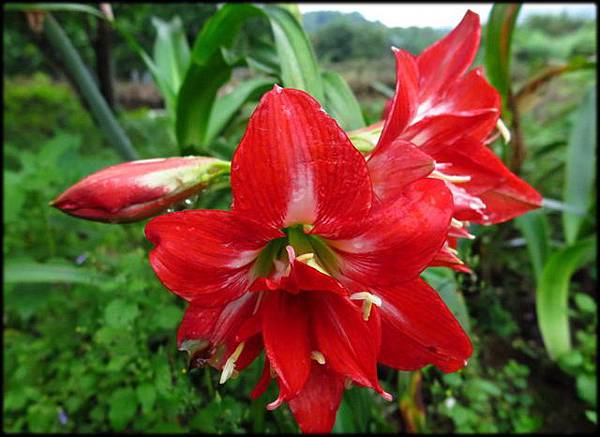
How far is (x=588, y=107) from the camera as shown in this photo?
4.77ft

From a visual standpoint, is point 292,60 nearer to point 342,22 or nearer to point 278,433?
point 278,433

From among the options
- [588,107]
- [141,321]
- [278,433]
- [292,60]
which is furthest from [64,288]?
[588,107]

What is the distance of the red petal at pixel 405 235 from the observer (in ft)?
1.38

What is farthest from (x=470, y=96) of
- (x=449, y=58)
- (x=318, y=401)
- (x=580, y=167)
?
(x=580, y=167)

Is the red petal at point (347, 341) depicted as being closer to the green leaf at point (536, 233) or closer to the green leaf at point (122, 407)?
the green leaf at point (122, 407)

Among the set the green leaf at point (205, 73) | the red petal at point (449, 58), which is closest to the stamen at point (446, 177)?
the red petal at point (449, 58)

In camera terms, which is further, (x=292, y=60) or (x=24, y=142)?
(x=24, y=142)

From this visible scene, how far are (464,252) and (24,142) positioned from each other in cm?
233

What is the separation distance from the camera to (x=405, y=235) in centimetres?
42

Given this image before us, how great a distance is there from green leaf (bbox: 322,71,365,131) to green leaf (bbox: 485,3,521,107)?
0.53 meters

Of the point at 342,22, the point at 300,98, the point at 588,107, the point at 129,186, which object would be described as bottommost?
the point at 588,107

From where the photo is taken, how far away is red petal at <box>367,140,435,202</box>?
450 mm

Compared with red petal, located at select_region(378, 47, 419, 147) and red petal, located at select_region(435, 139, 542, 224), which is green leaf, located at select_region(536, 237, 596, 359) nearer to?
red petal, located at select_region(435, 139, 542, 224)

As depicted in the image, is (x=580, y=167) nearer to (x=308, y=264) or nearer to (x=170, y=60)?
(x=170, y=60)
